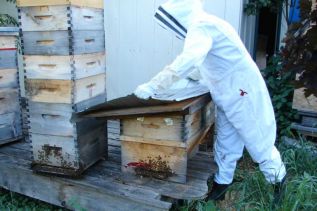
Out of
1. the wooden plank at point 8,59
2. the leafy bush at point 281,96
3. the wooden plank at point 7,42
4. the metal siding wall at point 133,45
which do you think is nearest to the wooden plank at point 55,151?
the wooden plank at point 8,59

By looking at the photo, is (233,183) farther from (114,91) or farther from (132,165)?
(114,91)

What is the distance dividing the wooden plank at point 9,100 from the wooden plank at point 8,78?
0.16 ft

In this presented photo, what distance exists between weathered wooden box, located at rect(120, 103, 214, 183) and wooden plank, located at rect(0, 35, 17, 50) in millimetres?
1487

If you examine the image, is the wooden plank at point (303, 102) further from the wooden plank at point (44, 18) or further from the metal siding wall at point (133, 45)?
the wooden plank at point (44, 18)

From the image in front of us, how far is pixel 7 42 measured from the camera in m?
3.47

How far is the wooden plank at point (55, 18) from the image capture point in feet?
8.55

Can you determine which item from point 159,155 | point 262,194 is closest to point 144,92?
point 159,155

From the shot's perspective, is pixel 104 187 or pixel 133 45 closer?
pixel 104 187

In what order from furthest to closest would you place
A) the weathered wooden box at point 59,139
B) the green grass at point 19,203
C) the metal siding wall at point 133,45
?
the metal siding wall at point 133,45 < the green grass at point 19,203 < the weathered wooden box at point 59,139

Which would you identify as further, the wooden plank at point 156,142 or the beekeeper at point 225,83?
the wooden plank at point 156,142

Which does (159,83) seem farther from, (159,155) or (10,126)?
(10,126)

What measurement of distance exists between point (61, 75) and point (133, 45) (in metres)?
2.12

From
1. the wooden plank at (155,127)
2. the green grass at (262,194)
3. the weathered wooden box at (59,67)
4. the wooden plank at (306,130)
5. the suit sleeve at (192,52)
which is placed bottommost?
the green grass at (262,194)

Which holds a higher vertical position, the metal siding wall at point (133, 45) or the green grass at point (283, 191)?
the metal siding wall at point (133, 45)
